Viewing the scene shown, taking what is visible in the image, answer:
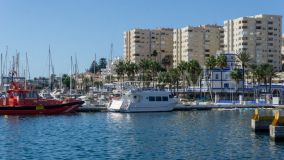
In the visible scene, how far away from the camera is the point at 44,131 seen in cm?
6512

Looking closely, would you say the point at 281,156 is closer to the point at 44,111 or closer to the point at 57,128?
the point at 57,128

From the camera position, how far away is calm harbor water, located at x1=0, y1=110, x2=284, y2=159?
146 ft

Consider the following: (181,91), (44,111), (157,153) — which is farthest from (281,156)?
(181,91)

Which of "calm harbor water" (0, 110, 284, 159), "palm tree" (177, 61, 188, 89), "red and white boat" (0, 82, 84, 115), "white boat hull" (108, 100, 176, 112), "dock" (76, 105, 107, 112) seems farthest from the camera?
"palm tree" (177, 61, 188, 89)

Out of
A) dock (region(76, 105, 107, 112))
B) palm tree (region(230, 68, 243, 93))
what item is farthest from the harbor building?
dock (region(76, 105, 107, 112))

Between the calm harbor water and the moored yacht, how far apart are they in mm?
32496

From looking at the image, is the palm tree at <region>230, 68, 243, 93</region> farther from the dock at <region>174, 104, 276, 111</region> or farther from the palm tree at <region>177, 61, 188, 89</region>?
the dock at <region>174, 104, 276, 111</region>

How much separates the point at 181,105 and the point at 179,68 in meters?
51.0

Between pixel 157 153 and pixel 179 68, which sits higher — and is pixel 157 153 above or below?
below

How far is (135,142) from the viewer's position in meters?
53.7

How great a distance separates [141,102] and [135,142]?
5469cm

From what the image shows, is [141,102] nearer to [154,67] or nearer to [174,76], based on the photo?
[174,76]

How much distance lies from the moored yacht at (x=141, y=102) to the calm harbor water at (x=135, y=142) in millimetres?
32496

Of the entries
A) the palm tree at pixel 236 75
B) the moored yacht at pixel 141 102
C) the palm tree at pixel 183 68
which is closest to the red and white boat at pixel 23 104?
the moored yacht at pixel 141 102
